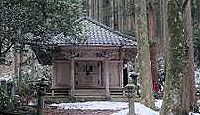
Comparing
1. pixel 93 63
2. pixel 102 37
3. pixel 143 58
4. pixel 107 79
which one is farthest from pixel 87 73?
pixel 143 58

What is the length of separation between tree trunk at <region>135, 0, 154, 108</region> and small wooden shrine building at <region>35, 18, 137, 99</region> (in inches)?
234

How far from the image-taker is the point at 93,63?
72.5 ft

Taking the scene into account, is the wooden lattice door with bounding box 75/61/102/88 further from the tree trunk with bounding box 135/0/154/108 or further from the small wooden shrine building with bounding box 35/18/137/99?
the tree trunk with bounding box 135/0/154/108

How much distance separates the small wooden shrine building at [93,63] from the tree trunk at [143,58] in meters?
5.95

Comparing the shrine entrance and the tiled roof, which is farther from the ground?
the tiled roof

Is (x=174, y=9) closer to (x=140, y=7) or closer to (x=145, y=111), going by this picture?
(x=145, y=111)

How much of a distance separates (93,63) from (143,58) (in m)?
8.65

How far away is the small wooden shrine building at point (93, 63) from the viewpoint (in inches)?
797

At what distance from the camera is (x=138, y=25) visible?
14000 millimetres

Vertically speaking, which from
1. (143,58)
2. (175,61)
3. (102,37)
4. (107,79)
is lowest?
(107,79)

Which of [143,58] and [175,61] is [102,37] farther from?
[175,61]

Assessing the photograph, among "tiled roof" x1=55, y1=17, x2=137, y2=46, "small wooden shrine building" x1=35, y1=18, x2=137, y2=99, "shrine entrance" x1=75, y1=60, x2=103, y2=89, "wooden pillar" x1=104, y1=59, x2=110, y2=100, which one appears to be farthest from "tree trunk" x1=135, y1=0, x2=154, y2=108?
"shrine entrance" x1=75, y1=60, x2=103, y2=89

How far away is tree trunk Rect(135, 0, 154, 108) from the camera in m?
13.4

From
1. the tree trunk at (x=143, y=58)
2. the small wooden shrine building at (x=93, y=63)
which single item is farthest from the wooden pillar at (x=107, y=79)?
the tree trunk at (x=143, y=58)
